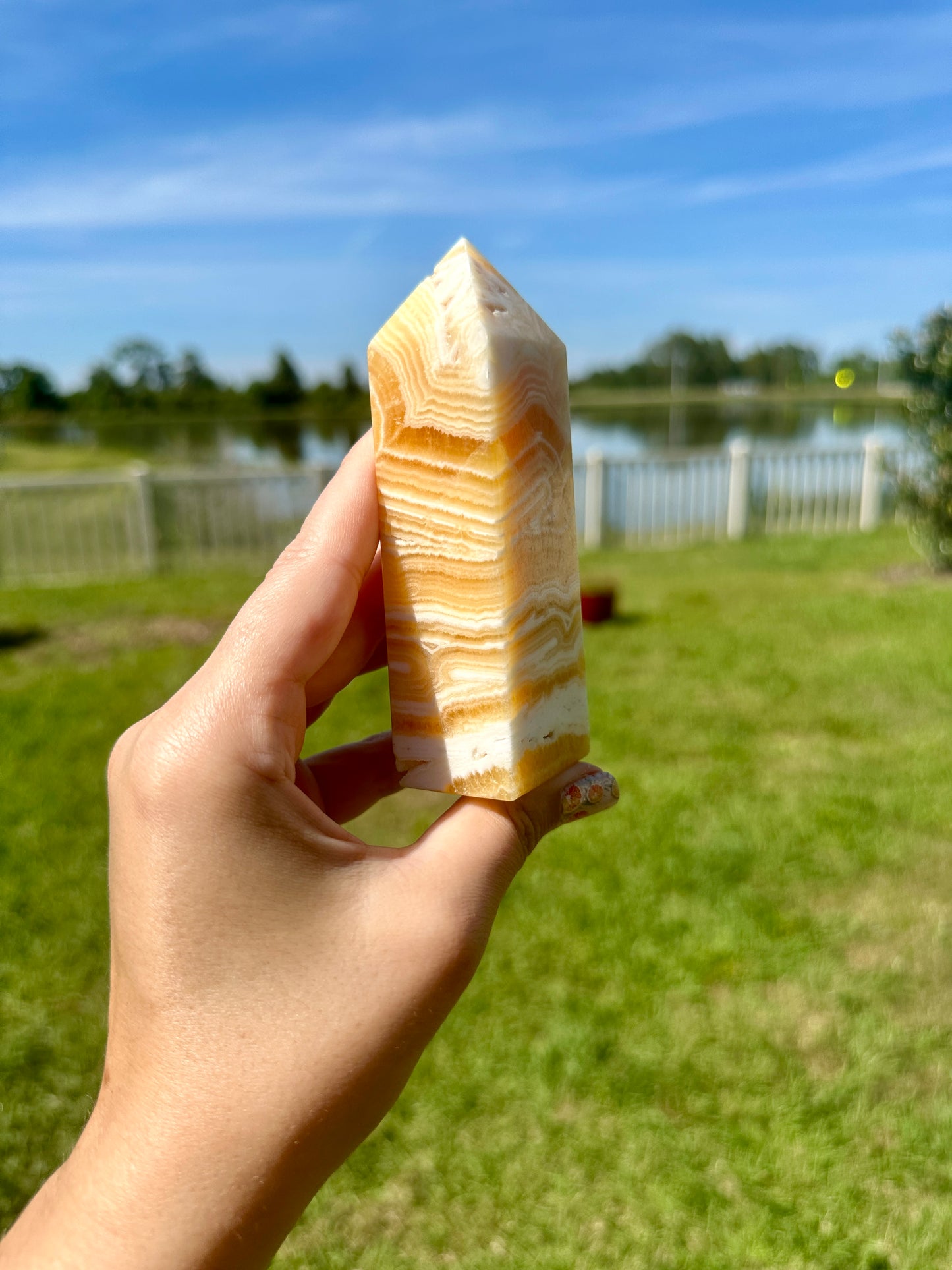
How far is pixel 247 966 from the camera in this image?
4.08 feet

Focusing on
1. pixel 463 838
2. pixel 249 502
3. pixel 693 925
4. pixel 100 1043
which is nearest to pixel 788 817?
pixel 693 925

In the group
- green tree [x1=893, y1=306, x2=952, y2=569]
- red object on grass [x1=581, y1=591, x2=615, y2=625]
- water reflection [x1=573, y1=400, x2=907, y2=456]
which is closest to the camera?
red object on grass [x1=581, y1=591, x2=615, y2=625]

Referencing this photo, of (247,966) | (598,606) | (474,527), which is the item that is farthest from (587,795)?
(598,606)

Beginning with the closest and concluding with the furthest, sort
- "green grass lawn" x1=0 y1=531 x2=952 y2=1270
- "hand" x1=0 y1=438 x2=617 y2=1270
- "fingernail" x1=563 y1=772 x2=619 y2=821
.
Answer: "hand" x1=0 y1=438 x2=617 y2=1270 → "fingernail" x1=563 y1=772 x2=619 y2=821 → "green grass lawn" x1=0 y1=531 x2=952 y2=1270

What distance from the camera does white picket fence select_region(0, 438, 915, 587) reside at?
11.5 metres

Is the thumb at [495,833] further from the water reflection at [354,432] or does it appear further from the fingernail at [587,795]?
the water reflection at [354,432]

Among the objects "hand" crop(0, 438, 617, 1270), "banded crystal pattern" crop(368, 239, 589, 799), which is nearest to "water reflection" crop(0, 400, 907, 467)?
"banded crystal pattern" crop(368, 239, 589, 799)

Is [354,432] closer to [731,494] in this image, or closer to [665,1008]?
[731,494]

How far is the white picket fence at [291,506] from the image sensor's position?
1152 centimetres

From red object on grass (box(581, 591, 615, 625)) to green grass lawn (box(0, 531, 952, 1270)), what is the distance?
1.78 m

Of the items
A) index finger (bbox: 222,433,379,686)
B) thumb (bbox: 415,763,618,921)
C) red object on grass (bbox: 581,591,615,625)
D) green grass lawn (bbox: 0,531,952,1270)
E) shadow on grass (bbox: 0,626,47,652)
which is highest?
index finger (bbox: 222,433,379,686)

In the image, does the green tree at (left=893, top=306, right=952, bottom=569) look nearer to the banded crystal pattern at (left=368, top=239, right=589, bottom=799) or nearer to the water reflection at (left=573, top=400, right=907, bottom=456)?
the water reflection at (left=573, top=400, right=907, bottom=456)

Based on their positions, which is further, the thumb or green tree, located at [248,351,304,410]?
green tree, located at [248,351,304,410]

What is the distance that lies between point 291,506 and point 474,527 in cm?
1118
